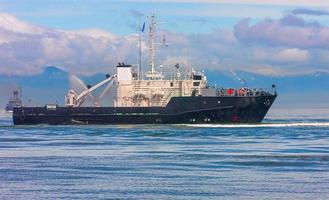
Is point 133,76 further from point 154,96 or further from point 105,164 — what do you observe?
point 105,164

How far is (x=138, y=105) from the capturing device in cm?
9506

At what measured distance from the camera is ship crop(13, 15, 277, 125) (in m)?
91.9

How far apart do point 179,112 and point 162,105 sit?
2738 millimetres

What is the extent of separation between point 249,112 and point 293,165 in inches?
1831

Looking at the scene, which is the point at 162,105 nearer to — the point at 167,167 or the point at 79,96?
the point at 79,96

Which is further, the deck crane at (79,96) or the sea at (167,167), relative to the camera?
the deck crane at (79,96)

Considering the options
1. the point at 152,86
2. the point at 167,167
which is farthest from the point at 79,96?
the point at 167,167

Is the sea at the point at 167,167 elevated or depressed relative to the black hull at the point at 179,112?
depressed

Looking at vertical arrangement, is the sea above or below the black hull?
below

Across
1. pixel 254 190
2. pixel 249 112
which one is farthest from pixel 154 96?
pixel 254 190

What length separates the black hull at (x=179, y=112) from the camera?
3605 inches

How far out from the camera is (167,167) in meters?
46.3

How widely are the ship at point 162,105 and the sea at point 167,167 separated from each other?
43.3ft

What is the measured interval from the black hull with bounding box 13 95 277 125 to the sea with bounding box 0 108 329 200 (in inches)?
509
